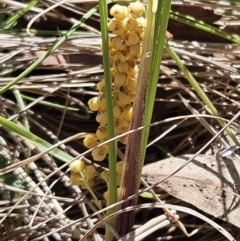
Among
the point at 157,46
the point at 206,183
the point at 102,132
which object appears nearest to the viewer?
the point at 157,46

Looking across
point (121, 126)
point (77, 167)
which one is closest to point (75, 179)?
point (77, 167)

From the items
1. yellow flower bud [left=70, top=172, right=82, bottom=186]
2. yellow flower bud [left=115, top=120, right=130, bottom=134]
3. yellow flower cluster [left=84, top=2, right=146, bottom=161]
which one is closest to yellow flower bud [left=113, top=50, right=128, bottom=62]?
yellow flower cluster [left=84, top=2, right=146, bottom=161]

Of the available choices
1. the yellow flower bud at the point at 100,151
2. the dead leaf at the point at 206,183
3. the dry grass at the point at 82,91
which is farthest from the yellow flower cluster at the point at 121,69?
the dry grass at the point at 82,91

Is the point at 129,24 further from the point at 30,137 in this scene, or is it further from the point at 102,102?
the point at 30,137

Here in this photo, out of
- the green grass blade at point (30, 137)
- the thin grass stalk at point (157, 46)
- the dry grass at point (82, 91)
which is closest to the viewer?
the thin grass stalk at point (157, 46)

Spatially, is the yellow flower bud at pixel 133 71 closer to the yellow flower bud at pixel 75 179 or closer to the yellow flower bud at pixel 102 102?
the yellow flower bud at pixel 102 102

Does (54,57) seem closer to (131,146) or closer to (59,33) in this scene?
(59,33)

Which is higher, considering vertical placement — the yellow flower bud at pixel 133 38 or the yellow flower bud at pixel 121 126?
the yellow flower bud at pixel 133 38

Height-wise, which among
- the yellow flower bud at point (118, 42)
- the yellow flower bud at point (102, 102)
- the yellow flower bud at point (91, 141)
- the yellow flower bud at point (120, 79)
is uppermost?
the yellow flower bud at point (118, 42)

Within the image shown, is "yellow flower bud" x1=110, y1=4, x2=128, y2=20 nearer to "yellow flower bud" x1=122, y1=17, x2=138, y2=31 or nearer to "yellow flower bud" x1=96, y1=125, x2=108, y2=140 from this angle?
"yellow flower bud" x1=122, y1=17, x2=138, y2=31
